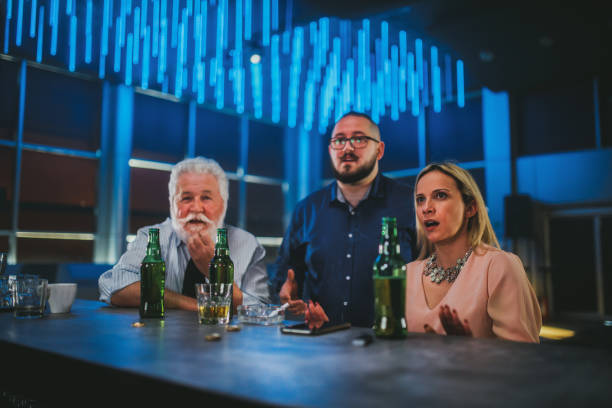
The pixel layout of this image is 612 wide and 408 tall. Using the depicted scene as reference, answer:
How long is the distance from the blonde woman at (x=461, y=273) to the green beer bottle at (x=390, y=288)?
9.0 inches

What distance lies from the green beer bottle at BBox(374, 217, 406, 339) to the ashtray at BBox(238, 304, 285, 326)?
1.21 feet

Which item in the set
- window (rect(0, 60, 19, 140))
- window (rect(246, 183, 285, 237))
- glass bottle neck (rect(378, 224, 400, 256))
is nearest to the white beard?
glass bottle neck (rect(378, 224, 400, 256))

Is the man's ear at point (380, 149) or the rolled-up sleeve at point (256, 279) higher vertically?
the man's ear at point (380, 149)

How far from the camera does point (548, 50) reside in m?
5.73

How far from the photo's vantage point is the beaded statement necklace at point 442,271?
60.8 inches

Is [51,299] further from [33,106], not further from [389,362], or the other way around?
[33,106]

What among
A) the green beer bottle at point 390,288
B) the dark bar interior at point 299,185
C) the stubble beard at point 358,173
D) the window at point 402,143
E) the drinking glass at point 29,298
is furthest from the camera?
the window at point 402,143

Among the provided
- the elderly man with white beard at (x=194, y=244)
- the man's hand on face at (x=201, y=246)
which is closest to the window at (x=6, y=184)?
the elderly man with white beard at (x=194, y=244)

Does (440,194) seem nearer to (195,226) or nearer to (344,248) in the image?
(344,248)

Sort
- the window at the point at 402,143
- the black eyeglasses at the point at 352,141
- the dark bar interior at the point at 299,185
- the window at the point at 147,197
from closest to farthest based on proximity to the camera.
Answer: the dark bar interior at the point at 299,185, the black eyeglasses at the point at 352,141, the window at the point at 147,197, the window at the point at 402,143

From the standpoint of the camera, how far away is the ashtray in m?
1.42

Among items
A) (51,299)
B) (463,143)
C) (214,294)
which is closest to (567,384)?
(214,294)

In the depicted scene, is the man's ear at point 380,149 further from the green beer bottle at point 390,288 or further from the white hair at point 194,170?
the green beer bottle at point 390,288

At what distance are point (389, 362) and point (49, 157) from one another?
21.9 ft
